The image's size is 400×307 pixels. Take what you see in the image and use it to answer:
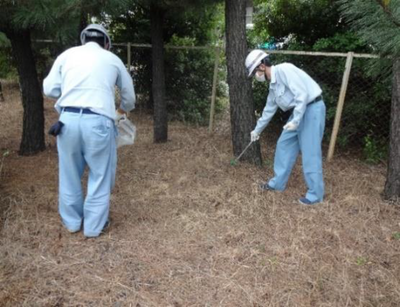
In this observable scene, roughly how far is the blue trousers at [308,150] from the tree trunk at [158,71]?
223cm

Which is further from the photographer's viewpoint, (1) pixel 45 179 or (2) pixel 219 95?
(2) pixel 219 95

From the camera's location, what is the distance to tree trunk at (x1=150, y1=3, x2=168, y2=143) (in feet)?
17.0

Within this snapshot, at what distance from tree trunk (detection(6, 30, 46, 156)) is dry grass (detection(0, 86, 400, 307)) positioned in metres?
0.38

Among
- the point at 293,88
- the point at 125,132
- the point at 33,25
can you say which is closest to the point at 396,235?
the point at 293,88

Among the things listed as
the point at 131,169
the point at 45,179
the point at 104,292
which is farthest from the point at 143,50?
the point at 104,292

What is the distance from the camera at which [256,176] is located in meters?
4.26

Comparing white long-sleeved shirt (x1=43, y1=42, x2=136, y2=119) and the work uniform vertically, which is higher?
white long-sleeved shirt (x1=43, y1=42, x2=136, y2=119)

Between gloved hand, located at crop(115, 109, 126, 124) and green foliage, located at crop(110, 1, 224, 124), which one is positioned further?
green foliage, located at crop(110, 1, 224, 124)

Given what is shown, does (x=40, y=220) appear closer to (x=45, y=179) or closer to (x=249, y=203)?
(x=45, y=179)

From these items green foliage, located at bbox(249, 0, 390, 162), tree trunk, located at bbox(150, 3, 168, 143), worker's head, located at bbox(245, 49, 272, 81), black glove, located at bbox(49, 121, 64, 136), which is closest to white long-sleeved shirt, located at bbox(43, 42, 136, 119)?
black glove, located at bbox(49, 121, 64, 136)

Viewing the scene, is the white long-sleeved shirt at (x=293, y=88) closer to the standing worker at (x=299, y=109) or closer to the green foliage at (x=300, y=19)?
the standing worker at (x=299, y=109)

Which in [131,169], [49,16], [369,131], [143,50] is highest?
[49,16]

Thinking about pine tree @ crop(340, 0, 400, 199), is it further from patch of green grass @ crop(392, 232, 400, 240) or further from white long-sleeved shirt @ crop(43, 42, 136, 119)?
white long-sleeved shirt @ crop(43, 42, 136, 119)

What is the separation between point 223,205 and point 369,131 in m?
2.77
